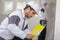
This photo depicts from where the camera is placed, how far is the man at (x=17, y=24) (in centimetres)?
115

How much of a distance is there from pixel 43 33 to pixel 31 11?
0.22 m

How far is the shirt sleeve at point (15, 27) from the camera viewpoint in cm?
115

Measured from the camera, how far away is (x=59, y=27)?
33.4 inches

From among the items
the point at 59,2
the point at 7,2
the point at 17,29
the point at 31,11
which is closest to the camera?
the point at 59,2

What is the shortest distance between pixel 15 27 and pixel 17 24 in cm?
4

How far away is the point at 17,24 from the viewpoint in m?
1.17

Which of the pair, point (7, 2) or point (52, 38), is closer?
point (52, 38)

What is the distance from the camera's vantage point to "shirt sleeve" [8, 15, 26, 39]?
115 centimetres

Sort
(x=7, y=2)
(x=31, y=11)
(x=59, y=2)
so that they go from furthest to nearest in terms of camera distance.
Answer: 1. (x=7, y=2)
2. (x=31, y=11)
3. (x=59, y=2)

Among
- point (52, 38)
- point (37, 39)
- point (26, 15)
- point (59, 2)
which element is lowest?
point (37, 39)

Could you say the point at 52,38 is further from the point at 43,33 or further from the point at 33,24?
the point at 33,24

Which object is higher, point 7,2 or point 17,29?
point 7,2

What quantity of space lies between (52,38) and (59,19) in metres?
0.12

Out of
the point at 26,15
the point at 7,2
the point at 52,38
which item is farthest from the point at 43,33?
the point at 7,2
